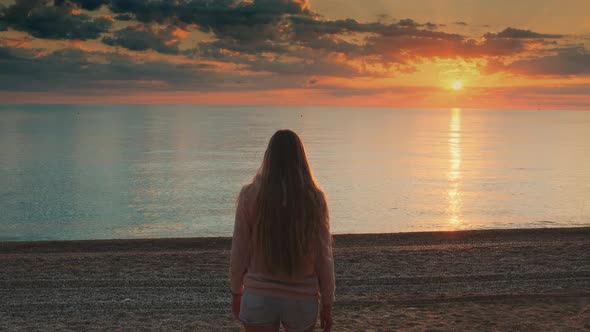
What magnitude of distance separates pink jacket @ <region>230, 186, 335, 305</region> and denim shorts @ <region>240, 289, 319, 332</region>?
4cm

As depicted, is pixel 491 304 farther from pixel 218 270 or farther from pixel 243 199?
pixel 243 199

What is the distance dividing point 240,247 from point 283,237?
297 mm

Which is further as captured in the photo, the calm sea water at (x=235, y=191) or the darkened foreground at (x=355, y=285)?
the calm sea water at (x=235, y=191)

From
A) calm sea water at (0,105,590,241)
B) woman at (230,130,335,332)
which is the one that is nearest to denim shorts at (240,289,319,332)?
woman at (230,130,335,332)

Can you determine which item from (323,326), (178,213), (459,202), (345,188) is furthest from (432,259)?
(345,188)

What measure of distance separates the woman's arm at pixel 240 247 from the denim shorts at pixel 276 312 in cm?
21

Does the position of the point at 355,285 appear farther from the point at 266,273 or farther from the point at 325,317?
the point at 266,273

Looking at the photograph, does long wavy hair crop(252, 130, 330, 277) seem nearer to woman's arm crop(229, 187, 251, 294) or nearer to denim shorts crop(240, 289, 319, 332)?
woman's arm crop(229, 187, 251, 294)

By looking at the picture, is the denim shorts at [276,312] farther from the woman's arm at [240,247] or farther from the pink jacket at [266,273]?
the woman's arm at [240,247]

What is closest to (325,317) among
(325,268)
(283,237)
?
(325,268)

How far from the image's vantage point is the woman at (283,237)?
13.1 ft

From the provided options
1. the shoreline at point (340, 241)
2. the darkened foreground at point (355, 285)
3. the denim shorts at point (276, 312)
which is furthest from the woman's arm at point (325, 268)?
the shoreline at point (340, 241)

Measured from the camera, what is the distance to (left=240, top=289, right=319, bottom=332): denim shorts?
3975mm

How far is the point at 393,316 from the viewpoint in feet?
31.0
